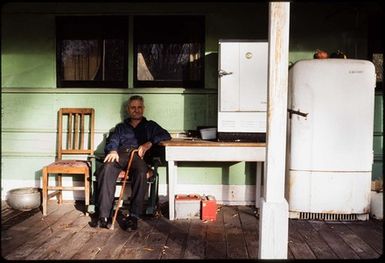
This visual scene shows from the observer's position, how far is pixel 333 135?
148 inches

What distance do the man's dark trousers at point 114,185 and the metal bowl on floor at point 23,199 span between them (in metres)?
0.83

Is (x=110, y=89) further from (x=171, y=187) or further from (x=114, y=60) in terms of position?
(x=171, y=187)

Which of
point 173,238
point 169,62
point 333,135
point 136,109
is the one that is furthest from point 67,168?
point 333,135

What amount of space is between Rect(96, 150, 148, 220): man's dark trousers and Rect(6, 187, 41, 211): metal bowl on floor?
83 centimetres

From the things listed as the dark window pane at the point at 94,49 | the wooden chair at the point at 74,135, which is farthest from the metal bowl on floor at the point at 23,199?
the dark window pane at the point at 94,49

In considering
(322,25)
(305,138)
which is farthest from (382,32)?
(305,138)

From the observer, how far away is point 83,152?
444 centimetres

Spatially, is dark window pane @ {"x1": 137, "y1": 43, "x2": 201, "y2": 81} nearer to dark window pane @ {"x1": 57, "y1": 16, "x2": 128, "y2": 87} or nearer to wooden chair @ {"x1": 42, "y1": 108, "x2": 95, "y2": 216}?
dark window pane @ {"x1": 57, "y1": 16, "x2": 128, "y2": 87}

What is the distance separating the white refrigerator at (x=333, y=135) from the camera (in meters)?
3.74

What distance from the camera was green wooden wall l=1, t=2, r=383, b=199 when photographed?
4.36 m

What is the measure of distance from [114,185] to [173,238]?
2.70 feet

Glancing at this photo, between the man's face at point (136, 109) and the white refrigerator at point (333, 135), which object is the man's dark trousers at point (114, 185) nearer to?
the man's face at point (136, 109)

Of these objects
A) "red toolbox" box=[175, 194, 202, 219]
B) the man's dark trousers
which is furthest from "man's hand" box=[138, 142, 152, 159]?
"red toolbox" box=[175, 194, 202, 219]

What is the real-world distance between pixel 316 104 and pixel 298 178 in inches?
29.5
